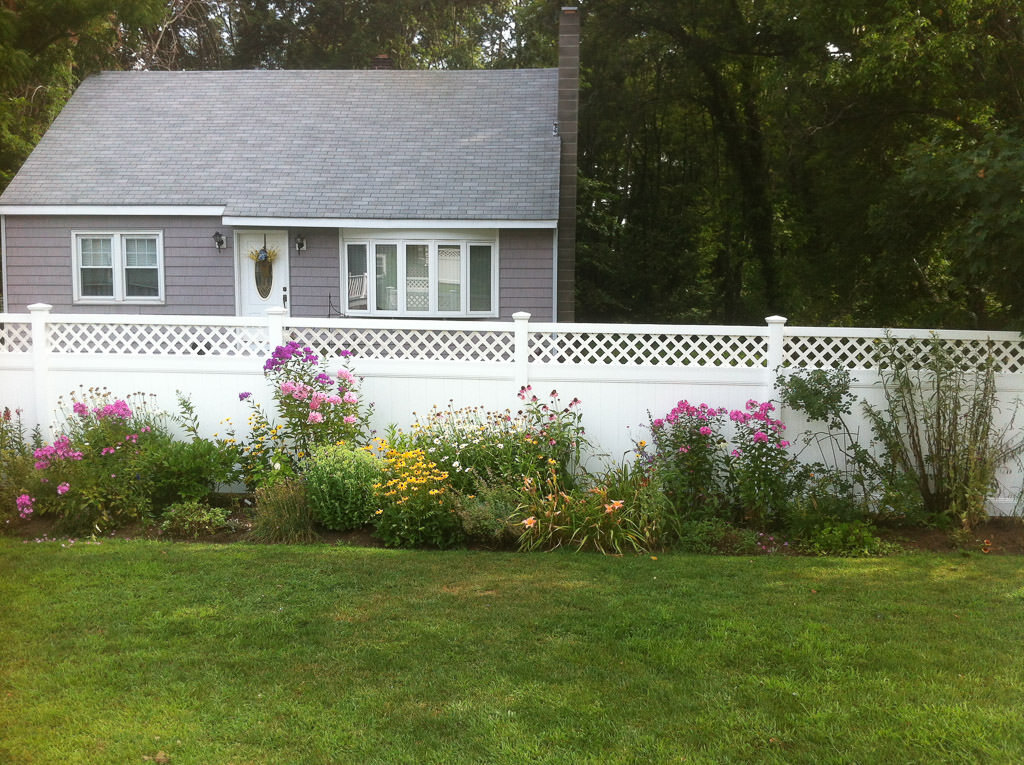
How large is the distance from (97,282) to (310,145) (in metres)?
3.61

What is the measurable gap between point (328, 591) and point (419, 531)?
1.14 meters

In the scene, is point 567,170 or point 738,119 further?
point 738,119

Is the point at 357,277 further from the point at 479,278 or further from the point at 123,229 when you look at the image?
the point at 123,229

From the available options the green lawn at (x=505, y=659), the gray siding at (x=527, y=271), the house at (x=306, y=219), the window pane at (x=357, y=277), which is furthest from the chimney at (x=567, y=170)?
the green lawn at (x=505, y=659)

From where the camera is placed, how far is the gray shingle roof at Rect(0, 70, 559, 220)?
39.5 feet

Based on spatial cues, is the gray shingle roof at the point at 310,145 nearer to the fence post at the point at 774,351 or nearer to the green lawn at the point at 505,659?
the fence post at the point at 774,351

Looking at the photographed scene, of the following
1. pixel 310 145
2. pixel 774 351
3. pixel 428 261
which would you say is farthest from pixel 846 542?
pixel 310 145

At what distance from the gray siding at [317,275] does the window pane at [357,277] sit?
16cm

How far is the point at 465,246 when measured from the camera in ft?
39.6

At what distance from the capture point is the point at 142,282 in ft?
41.1

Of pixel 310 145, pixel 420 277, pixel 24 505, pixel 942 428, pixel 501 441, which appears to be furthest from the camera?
pixel 310 145

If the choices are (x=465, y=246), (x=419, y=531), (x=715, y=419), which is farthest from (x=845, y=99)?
(x=419, y=531)

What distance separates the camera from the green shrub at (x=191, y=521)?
645cm

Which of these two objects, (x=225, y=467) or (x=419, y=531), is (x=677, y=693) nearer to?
(x=419, y=531)
